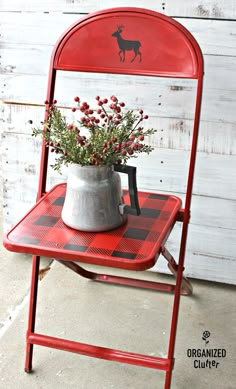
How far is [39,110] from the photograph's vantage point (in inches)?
95.0

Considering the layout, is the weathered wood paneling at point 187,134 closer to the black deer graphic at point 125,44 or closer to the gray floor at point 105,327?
the black deer graphic at point 125,44

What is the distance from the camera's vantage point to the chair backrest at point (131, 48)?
6.11ft

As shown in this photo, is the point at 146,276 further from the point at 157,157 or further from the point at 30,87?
the point at 30,87

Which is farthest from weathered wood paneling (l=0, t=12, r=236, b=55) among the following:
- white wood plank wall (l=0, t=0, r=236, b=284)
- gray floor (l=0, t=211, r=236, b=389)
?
gray floor (l=0, t=211, r=236, b=389)

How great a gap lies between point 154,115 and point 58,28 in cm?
47

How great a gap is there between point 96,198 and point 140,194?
0.34 metres

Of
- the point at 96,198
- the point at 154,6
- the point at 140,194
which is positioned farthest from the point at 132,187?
the point at 154,6

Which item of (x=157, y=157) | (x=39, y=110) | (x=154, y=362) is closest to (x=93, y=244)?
(x=154, y=362)

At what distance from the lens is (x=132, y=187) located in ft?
5.62

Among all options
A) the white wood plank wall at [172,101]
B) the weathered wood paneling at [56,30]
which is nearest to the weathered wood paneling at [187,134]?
the white wood plank wall at [172,101]

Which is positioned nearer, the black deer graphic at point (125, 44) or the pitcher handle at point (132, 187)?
→ the pitcher handle at point (132, 187)

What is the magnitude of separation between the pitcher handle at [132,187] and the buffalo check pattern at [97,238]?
0.18 ft

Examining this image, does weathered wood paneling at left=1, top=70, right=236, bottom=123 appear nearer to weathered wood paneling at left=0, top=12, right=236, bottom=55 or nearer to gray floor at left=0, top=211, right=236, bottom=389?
weathered wood paneling at left=0, top=12, right=236, bottom=55

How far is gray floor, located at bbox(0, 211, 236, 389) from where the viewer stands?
1996 millimetres
